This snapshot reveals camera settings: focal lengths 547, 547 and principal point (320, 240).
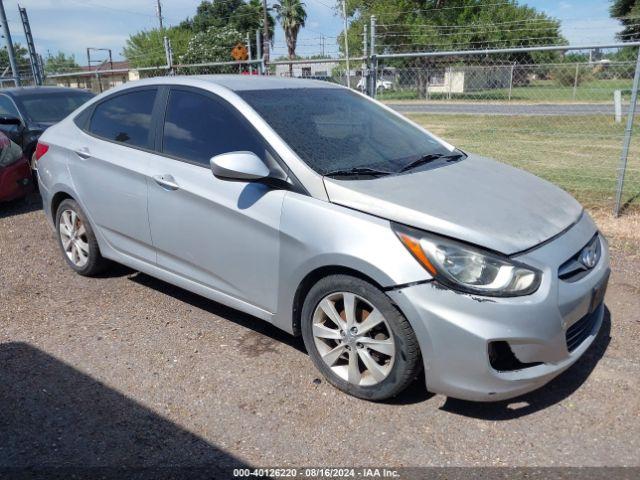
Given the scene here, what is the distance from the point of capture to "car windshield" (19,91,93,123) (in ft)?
26.8

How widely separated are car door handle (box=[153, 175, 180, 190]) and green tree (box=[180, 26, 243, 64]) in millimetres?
38518

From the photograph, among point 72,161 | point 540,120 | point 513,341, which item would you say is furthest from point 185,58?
point 513,341

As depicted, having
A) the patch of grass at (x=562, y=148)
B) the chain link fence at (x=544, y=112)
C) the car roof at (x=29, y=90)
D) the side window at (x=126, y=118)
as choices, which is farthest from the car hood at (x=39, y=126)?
the patch of grass at (x=562, y=148)

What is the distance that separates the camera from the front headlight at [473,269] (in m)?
2.56

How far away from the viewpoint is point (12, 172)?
277 inches

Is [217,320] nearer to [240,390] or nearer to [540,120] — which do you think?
[240,390]

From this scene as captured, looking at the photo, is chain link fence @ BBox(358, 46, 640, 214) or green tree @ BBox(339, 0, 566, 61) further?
green tree @ BBox(339, 0, 566, 61)

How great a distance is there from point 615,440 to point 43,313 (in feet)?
12.7

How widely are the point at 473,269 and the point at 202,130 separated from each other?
1998 millimetres

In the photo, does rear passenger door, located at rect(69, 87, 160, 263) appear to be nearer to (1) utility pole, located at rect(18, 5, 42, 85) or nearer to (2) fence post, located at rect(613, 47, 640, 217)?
(2) fence post, located at rect(613, 47, 640, 217)

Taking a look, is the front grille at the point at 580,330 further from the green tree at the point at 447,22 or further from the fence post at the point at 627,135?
the green tree at the point at 447,22

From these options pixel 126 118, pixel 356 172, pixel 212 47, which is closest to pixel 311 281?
pixel 356 172

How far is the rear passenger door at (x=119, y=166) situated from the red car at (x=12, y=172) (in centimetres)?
307

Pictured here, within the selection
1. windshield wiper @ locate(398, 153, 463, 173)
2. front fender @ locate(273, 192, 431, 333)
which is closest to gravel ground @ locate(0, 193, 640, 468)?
front fender @ locate(273, 192, 431, 333)
